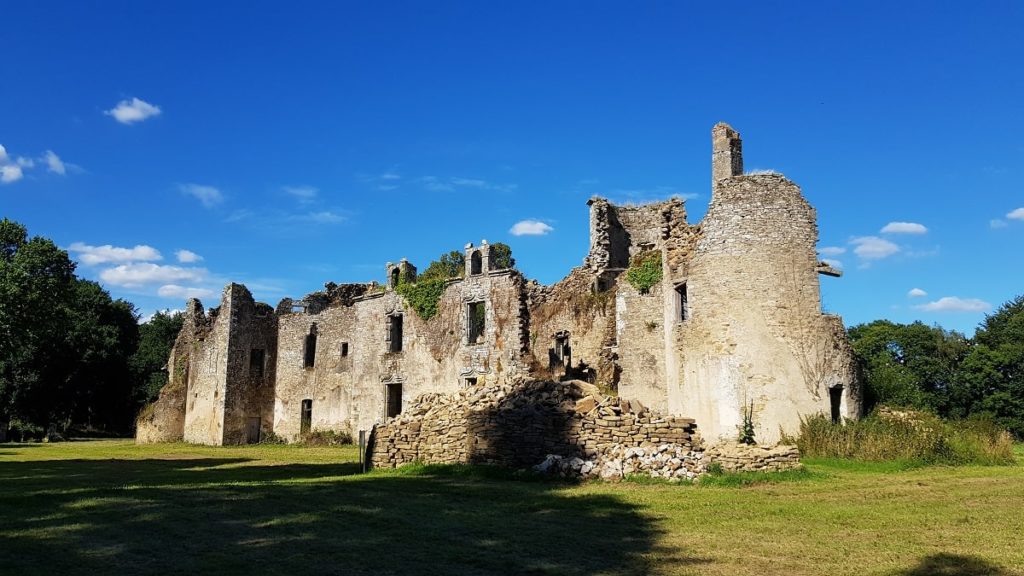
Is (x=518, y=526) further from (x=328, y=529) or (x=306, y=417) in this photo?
(x=306, y=417)

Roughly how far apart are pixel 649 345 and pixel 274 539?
17.2 m

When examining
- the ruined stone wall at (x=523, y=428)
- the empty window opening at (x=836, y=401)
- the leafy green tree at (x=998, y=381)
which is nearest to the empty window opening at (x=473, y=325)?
the ruined stone wall at (x=523, y=428)

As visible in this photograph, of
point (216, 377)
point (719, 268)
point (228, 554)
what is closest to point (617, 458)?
point (719, 268)

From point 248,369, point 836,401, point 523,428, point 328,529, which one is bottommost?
point 328,529

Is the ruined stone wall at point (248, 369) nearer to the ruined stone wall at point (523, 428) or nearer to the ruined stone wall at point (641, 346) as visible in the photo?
the ruined stone wall at point (641, 346)

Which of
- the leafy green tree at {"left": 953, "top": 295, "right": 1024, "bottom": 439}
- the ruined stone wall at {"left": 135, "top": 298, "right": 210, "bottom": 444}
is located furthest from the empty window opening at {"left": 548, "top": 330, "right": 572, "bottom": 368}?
the leafy green tree at {"left": 953, "top": 295, "right": 1024, "bottom": 439}

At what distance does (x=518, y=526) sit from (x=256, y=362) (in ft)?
99.5

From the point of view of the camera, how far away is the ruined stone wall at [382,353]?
29047mm

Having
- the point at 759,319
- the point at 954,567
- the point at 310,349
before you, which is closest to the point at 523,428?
the point at 759,319

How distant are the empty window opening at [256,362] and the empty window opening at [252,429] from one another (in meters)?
2.03

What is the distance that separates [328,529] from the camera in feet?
30.5

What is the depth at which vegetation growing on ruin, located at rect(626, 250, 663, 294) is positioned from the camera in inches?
957

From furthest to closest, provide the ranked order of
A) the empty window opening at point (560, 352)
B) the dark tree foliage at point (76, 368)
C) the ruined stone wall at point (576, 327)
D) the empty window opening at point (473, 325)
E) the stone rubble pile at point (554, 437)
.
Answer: the dark tree foliage at point (76, 368) → the empty window opening at point (473, 325) → the empty window opening at point (560, 352) → the ruined stone wall at point (576, 327) → the stone rubble pile at point (554, 437)

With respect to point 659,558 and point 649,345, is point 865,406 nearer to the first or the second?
point 649,345
